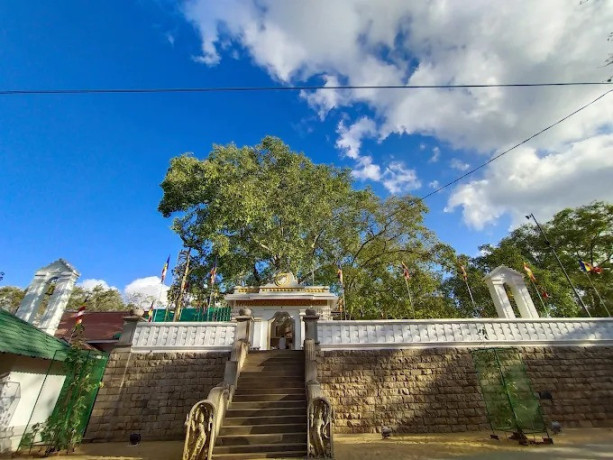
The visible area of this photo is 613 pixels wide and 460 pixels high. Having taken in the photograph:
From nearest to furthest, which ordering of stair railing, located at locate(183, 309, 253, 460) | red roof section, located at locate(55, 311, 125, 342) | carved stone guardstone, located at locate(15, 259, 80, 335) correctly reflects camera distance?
1. stair railing, located at locate(183, 309, 253, 460)
2. carved stone guardstone, located at locate(15, 259, 80, 335)
3. red roof section, located at locate(55, 311, 125, 342)

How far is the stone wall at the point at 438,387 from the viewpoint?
812 centimetres

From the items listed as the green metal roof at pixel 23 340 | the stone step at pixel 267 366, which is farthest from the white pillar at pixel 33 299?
the stone step at pixel 267 366

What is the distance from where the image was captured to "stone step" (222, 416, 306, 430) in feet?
21.0

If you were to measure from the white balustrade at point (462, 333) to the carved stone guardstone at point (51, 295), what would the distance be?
370 inches

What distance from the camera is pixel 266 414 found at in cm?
668

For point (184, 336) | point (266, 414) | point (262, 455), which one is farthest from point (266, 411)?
point (184, 336)

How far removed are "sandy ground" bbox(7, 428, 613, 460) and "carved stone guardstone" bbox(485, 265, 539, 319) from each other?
4360mm

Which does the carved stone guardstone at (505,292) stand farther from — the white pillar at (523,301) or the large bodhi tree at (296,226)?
the large bodhi tree at (296,226)

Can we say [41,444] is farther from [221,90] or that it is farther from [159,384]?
[221,90]

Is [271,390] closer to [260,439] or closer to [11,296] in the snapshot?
[260,439]

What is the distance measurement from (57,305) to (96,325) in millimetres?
6522

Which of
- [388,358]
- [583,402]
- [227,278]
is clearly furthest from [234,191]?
[583,402]

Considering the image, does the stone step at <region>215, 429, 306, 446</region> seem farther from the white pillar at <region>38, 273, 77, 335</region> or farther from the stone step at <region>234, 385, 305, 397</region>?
the white pillar at <region>38, 273, 77, 335</region>

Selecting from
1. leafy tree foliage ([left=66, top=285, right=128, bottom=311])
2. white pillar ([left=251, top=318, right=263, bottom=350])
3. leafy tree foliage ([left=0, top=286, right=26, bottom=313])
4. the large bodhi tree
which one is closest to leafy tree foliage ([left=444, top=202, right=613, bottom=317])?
the large bodhi tree
